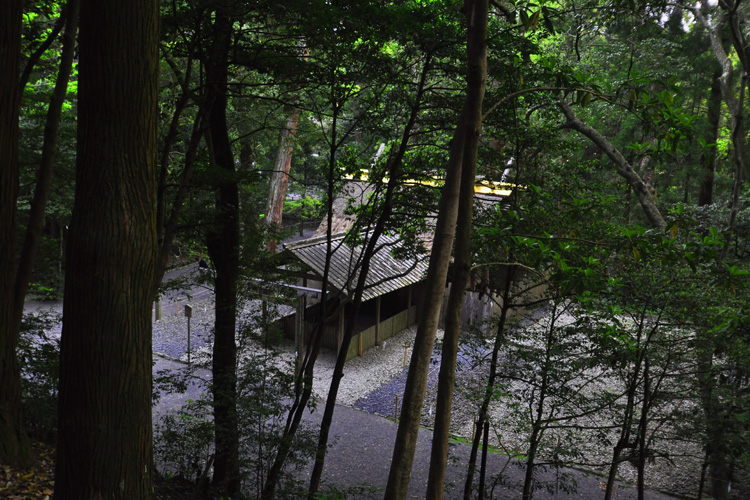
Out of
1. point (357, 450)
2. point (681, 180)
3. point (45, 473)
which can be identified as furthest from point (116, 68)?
point (681, 180)

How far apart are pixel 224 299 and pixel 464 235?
4227 mm

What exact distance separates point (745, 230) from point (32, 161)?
1316 cm

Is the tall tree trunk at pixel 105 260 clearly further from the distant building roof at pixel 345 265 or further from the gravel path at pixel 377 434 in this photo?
the distant building roof at pixel 345 265

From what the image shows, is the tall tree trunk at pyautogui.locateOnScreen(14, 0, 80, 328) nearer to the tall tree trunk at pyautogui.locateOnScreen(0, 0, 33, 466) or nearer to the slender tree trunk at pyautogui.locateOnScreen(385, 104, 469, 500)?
the tall tree trunk at pyautogui.locateOnScreen(0, 0, 33, 466)

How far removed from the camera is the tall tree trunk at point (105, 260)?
Result: 3082 mm

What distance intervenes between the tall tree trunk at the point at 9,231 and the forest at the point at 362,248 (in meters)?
0.02

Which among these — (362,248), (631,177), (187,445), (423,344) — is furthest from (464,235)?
(631,177)

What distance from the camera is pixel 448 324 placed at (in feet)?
14.0

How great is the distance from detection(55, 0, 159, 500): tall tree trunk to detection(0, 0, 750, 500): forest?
0.01 meters

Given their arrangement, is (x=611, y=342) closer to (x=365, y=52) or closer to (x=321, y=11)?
(x=365, y=52)

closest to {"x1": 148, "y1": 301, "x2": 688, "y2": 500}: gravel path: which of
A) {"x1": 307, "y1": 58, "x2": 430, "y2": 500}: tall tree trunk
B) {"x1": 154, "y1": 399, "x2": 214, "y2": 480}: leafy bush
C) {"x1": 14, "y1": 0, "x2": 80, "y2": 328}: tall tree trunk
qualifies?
{"x1": 307, "y1": 58, "x2": 430, "y2": 500}: tall tree trunk

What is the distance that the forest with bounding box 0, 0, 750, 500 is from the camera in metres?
3.14

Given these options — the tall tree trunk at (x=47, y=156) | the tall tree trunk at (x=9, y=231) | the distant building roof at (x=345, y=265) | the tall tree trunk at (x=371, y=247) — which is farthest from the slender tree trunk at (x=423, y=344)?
the distant building roof at (x=345, y=265)

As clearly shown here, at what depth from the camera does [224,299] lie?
Result: 7.39 metres
